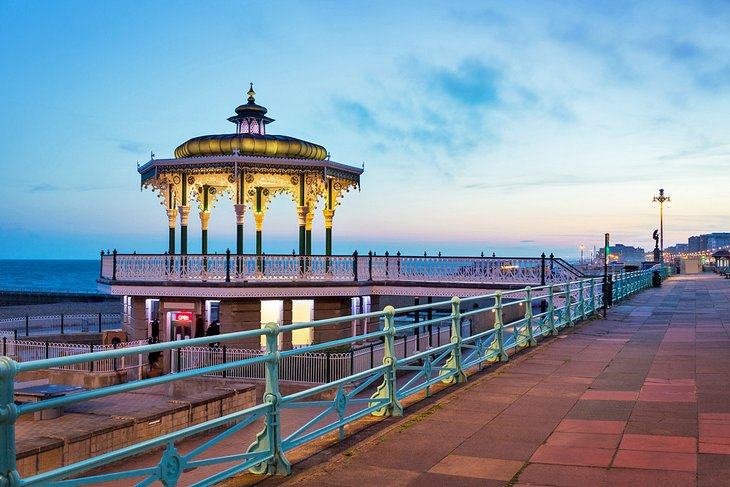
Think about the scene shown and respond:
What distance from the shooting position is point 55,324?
1315 inches

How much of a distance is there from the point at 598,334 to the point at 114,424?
Answer: 1141cm

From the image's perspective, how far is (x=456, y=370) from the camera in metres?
10.7

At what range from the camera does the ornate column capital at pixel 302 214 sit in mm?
28203

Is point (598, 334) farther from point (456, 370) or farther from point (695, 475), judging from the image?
point (695, 475)

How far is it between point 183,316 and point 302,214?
19.8ft

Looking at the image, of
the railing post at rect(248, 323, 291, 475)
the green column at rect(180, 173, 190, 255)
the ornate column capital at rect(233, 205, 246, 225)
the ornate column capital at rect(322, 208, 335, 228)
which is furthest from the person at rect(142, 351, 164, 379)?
the railing post at rect(248, 323, 291, 475)

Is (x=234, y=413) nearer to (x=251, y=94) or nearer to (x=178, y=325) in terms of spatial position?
(x=178, y=325)

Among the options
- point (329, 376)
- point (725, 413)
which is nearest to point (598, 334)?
point (329, 376)

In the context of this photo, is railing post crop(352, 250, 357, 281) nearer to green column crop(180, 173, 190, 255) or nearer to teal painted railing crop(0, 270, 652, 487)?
green column crop(180, 173, 190, 255)

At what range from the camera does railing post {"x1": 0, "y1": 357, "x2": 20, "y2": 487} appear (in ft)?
12.9

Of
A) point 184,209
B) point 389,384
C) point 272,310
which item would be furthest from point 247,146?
point 389,384

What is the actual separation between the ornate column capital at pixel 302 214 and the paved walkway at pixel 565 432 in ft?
53.0

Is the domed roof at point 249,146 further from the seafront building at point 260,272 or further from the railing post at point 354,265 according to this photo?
A: the railing post at point 354,265

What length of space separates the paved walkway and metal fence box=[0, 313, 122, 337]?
24.9 m
